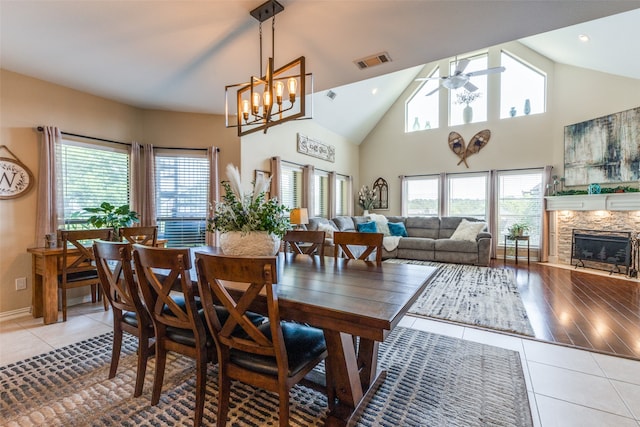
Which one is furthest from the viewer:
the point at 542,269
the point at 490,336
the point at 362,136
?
the point at 362,136

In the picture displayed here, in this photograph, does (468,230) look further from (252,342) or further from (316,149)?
(252,342)

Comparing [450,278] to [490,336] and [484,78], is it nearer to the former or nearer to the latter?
[490,336]

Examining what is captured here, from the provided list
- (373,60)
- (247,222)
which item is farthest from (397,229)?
(247,222)

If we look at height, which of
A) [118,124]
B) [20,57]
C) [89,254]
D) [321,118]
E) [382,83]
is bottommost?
[89,254]

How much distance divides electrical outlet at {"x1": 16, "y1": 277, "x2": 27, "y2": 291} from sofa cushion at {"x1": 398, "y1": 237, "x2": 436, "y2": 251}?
5.97 m

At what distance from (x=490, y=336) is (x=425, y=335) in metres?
0.56

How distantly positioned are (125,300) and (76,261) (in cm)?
186

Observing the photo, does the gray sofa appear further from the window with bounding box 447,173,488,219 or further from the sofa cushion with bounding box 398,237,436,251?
the window with bounding box 447,173,488,219

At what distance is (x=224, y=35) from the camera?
8.13 ft

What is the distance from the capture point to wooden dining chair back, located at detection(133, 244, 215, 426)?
1370 mm

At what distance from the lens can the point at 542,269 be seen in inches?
213

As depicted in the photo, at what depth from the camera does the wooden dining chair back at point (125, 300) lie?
65.2 inches

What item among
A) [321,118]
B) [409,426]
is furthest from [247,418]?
[321,118]

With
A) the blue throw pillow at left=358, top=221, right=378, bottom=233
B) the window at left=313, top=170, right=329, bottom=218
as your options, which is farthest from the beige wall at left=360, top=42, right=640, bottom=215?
the window at left=313, top=170, right=329, bottom=218
